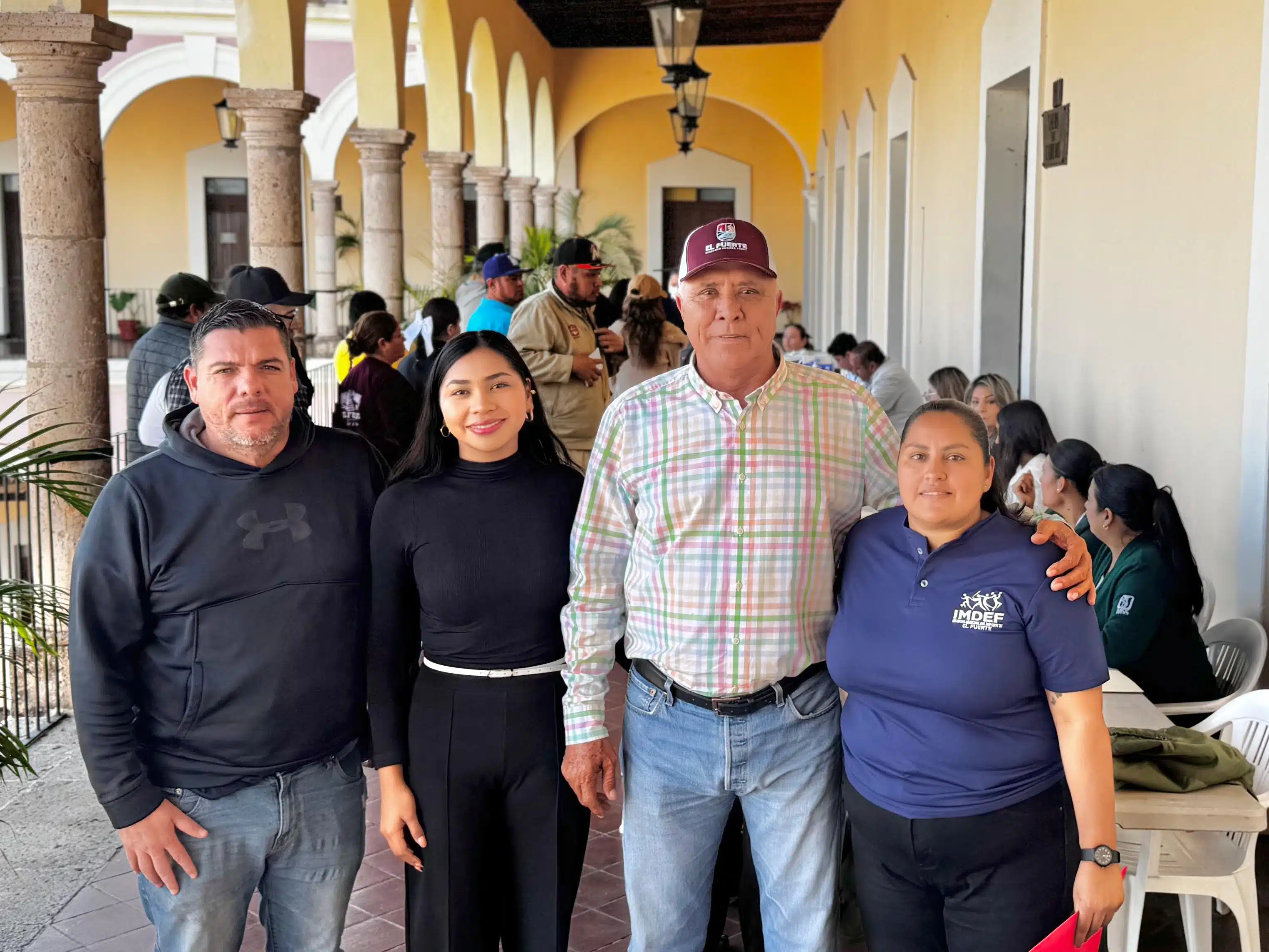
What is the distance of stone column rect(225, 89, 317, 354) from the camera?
8391mm

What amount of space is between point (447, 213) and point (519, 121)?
5165mm

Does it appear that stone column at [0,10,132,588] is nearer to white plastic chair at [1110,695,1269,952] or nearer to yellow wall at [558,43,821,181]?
white plastic chair at [1110,695,1269,952]

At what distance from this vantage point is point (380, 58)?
1103 centimetres

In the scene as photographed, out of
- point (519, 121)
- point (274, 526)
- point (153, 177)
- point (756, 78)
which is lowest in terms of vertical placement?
point (274, 526)

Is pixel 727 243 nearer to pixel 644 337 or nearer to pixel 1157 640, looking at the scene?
pixel 1157 640

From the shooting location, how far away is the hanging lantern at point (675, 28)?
8.98m

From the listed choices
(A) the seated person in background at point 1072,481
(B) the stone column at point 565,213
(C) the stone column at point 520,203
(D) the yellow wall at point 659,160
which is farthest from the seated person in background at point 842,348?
(D) the yellow wall at point 659,160

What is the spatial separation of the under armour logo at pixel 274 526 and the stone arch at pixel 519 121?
1481 cm

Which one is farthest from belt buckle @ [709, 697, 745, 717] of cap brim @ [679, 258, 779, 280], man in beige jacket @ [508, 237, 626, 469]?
man in beige jacket @ [508, 237, 626, 469]

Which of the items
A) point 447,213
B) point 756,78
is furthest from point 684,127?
point 756,78

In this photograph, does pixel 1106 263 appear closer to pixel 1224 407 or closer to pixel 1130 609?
pixel 1224 407

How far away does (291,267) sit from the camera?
8.51 metres

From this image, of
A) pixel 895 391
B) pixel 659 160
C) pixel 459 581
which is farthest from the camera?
pixel 659 160

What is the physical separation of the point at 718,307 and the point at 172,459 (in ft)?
3.45
